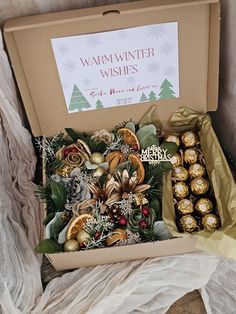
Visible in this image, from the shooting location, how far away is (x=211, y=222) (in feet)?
2.35

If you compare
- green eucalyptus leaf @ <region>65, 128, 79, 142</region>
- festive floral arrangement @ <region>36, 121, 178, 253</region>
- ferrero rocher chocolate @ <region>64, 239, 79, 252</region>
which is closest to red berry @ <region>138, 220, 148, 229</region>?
festive floral arrangement @ <region>36, 121, 178, 253</region>

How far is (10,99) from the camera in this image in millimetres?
777

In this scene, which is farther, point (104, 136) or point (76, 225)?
point (104, 136)

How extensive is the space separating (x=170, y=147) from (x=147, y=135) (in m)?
0.05

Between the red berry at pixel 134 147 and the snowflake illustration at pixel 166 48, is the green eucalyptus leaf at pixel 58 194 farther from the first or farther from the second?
the snowflake illustration at pixel 166 48

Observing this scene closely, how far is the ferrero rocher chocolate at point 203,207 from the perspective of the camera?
0.74 m

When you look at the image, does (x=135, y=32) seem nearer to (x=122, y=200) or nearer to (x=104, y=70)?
(x=104, y=70)

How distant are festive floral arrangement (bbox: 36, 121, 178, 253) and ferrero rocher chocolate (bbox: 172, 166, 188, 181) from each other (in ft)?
0.06

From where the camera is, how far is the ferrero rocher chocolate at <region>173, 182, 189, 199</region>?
0.77 metres

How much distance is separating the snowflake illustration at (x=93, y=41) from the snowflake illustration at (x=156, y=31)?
9cm

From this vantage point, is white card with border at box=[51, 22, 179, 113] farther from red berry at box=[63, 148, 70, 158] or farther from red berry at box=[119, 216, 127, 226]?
red berry at box=[119, 216, 127, 226]

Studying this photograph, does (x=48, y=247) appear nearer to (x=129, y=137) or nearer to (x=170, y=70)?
(x=129, y=137)

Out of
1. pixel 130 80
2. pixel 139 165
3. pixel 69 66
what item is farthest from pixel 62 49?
pixel 139 165

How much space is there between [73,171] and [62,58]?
208 millimetres
